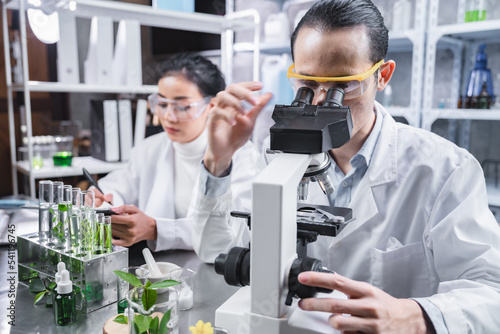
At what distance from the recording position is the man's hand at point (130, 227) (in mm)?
1306

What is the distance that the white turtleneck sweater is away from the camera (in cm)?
200

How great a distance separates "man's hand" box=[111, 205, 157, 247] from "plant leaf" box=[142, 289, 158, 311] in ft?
1.75

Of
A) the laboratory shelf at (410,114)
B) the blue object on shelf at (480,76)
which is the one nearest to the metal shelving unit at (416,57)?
the laboratory shelf at (410,114)

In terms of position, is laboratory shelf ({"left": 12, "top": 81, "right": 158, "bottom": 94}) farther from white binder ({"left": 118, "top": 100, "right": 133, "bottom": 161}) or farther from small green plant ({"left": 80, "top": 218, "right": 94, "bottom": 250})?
small green plant ({"left": 80, "top": 218, "right": 94, "bottom": 250})

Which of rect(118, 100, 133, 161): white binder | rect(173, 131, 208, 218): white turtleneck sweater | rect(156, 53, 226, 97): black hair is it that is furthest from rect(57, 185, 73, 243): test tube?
rect(118, 100, 133, 161): white binder

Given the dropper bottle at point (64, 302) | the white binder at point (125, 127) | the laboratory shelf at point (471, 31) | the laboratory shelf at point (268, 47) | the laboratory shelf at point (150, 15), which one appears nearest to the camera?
the dropper bottle at point (64, 302)

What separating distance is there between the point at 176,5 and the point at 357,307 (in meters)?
2.55

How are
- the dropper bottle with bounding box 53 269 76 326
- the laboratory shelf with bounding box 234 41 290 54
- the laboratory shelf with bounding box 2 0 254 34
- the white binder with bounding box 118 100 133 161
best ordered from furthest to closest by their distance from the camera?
the laboratory shelf with bounding box 234 41 290 54 → the white binder with bounding box 118 100 133 161 → the laboratory shelf with bounding box 2 0 254 34 → the dropper bottle with bounding box 53 269 76 326

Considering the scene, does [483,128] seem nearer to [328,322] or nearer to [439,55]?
[439,55]

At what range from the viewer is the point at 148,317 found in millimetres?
741

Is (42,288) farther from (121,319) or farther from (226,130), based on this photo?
(226,130)

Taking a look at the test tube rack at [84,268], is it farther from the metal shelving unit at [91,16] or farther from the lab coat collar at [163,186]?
the metal shelving unit at [91,16]

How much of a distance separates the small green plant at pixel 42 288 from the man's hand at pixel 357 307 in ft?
1.90

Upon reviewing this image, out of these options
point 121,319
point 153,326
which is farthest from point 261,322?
point 121,319
